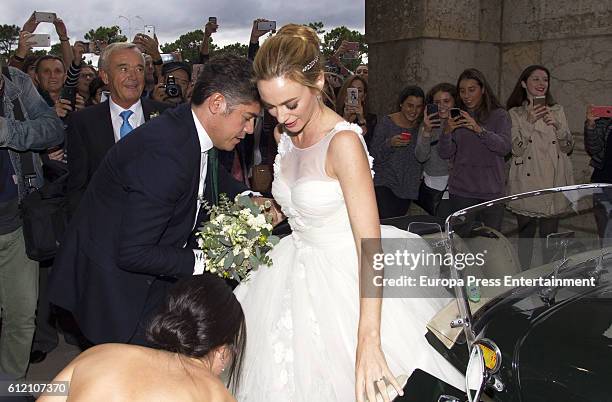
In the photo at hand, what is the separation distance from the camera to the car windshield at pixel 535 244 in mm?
2275

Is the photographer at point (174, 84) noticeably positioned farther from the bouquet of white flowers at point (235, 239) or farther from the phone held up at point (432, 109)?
the bouquet of white flowers at point (235, 239)

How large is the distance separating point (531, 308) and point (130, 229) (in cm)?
153

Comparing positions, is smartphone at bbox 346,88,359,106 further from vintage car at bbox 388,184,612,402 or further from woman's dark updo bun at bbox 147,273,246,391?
woman's dark updo bun at bbox 147,273,246,391

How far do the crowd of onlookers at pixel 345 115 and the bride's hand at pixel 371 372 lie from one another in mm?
2508

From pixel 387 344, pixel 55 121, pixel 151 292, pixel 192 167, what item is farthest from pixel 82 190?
pixel 387 344

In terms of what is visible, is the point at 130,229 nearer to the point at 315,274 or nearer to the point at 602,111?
the point at 315,274

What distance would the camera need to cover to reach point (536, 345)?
197 centimetres

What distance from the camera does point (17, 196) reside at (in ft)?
13.0

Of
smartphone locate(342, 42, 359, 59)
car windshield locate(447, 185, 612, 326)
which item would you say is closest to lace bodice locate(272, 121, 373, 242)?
car windshield locate(447, 185, 612, 326)

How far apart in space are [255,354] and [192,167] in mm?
872

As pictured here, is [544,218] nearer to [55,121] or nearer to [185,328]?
[185,328]

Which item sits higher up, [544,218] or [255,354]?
[544,218]

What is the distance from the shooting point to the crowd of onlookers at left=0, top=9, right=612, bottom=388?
407 cm

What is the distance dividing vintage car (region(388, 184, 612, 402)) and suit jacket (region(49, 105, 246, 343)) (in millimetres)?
1107
